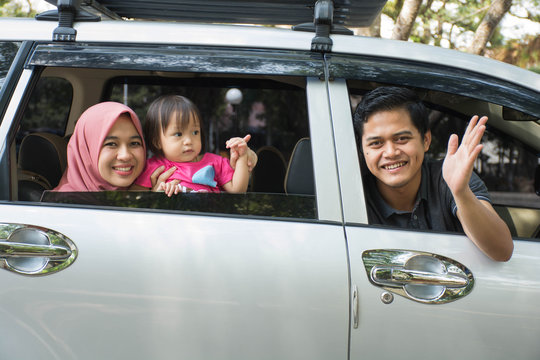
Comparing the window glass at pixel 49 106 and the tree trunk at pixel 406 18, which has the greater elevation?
the tree trunk at pixel 406 18

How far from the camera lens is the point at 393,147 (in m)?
1.93

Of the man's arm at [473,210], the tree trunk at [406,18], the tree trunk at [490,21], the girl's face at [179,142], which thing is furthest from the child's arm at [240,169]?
the tree trunk at [490,21]

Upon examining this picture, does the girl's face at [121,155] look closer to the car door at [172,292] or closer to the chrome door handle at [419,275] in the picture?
the car door at [172,292]

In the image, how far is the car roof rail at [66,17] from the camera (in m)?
1.88

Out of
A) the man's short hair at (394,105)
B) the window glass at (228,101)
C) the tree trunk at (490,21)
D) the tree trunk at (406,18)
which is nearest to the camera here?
the man's short hair at (394,105)

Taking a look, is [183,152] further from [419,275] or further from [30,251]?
[419,275]

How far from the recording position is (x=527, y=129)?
2.36 m

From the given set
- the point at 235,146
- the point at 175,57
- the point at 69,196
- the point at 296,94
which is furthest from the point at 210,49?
the point at 296,94

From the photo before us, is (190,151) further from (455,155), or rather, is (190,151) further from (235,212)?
(455,155)

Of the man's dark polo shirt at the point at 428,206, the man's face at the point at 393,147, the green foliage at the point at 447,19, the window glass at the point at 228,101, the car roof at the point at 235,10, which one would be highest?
the green foliage at the point at 447,19

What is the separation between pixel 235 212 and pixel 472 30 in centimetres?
909

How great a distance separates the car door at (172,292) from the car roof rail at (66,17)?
673 millimetres

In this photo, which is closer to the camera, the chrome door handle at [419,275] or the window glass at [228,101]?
the chrome door handle at [419,275]

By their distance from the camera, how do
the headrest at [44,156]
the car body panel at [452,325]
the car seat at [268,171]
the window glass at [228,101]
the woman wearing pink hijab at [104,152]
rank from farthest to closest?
1. the window glass at [228,101]
2. the car seat at [268,171]
3. the headrest at [44,156]
4. the woman wearing pink hijab at [104,152]
5. the car body panel at [452,325]
